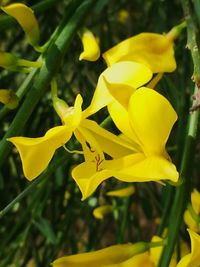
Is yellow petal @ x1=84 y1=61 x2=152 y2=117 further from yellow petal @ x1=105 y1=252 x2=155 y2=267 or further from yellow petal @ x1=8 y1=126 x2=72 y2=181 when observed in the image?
yellow petal @ x1=105 y1=252 x2=155 y2=267

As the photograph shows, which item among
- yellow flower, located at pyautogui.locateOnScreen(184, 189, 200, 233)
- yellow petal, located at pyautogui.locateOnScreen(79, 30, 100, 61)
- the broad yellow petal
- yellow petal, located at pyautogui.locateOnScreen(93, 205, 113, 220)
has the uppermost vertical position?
yellow petal, located at pyautogui.locateOnScreen(79, 30, 100, 61)

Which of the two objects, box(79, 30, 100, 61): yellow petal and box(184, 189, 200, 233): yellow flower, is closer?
box(79, 30, 100, 61): yellow petal

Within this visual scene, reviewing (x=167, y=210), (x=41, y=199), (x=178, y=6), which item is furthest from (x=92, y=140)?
(x=178, y=6)

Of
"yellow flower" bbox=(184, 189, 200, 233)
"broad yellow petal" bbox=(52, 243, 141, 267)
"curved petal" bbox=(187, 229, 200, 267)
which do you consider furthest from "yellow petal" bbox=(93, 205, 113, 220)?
"curved petal" bbox=(187, 229, 200, 267)

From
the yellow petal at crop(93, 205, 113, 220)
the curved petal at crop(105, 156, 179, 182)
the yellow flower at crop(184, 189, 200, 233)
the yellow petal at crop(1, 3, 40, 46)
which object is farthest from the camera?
the yellow petal at crop(93, 205, 113, 220)

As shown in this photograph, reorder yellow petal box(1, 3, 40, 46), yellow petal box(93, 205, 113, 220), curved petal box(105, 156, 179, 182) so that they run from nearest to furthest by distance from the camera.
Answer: curved petal box(105, 156, 179, 182), yellow petal box(1, 3, 40, 46), yellow petal box(93, 205, 113, 220)

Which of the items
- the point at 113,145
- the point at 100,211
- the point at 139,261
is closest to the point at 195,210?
the point at 139,261

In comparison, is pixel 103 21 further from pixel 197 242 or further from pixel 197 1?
pixel 197 242
